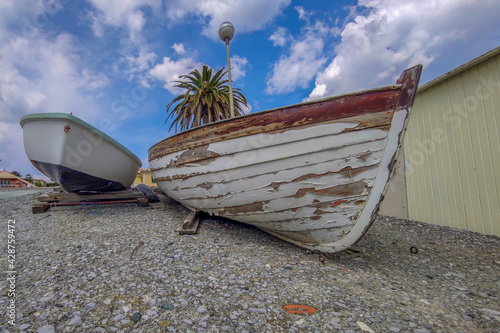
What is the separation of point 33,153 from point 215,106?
432 inches

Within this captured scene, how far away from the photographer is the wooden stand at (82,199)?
14.4 feet

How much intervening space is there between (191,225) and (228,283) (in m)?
1.56

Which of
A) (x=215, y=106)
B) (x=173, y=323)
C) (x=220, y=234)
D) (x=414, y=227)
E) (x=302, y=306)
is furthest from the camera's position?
(x=215, y=106)

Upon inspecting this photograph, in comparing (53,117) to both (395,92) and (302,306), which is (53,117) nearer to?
(302,306)

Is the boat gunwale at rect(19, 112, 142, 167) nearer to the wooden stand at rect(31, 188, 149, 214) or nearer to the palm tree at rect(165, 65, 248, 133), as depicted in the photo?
the wooden stand at rect(31, 188, 149, 214)

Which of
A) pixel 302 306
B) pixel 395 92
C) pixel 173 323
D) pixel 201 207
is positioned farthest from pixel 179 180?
pixel 395 92

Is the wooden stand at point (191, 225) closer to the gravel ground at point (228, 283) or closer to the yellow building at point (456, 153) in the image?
the gravel ground at point (228, 283)

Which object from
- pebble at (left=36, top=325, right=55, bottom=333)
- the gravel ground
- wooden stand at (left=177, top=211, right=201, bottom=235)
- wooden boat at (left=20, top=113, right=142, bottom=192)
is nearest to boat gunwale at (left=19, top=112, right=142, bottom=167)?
wooden boat at (left=20, top=113, right=142, bottom=192)

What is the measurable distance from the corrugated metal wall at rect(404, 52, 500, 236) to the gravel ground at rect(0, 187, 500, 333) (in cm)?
88

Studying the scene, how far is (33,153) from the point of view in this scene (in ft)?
13.8

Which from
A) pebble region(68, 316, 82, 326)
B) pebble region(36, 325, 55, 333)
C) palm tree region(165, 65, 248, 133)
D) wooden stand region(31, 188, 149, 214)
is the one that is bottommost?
pebble region(36, 325, 55, 333)

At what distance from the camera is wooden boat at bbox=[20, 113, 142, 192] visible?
12.4ft

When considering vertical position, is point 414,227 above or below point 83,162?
below

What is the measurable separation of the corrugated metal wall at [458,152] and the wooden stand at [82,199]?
619cm
